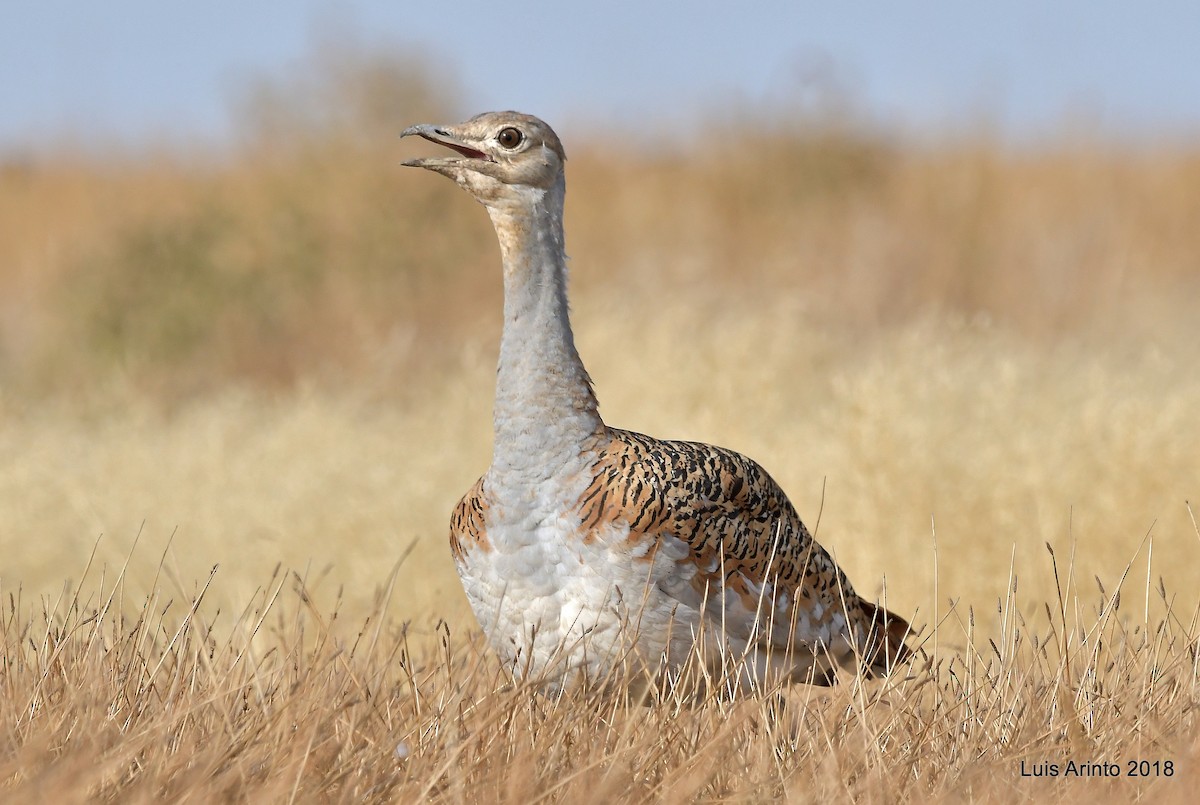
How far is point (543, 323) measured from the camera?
363 centimetres

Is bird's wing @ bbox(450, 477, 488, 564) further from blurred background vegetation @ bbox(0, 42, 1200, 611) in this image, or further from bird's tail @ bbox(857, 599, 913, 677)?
bird's tail @ bbox(857, 599, 913, 677)

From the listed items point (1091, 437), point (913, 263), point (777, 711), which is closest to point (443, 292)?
point (913, 263)

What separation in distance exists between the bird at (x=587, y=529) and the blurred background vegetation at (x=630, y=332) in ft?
2.85

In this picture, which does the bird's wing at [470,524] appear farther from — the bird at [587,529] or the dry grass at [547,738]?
the dry grass at [547,738]

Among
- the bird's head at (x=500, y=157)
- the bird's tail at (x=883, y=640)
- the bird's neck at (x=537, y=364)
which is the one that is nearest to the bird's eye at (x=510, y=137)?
the bird's head at (x=500, y=157)

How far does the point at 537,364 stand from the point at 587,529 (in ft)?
1.49

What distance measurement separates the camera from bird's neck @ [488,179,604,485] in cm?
355

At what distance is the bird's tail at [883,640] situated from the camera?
396 cm

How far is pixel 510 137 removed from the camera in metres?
3.71

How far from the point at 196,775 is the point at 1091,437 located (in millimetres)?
4595

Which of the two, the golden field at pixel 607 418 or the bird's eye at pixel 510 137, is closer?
the golden field at pixel 607 418

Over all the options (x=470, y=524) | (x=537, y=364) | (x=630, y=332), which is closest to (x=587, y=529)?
(x=470, y=524)

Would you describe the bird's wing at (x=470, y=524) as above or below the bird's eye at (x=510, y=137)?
below

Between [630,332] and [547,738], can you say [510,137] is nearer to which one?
[547,738]
